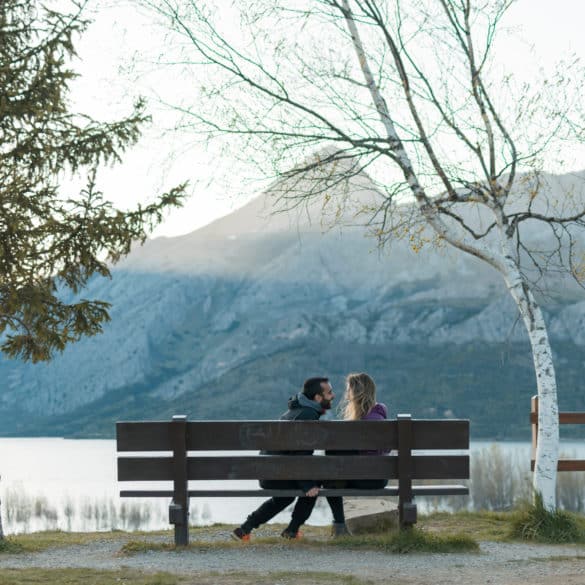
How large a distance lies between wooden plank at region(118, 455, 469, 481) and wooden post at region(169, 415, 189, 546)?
113 millimetres

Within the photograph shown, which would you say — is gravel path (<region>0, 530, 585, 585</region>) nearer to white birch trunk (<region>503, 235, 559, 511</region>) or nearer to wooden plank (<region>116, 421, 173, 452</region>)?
wooden plank (<region>116, 421, 173, 452</region>)

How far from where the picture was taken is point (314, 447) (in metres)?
8.48

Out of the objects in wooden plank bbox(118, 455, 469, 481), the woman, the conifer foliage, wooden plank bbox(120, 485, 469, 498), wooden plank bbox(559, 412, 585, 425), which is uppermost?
the conifer foliage

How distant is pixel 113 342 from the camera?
190 meters

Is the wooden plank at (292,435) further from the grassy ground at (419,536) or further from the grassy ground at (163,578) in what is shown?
the grassy ground at (163,578)

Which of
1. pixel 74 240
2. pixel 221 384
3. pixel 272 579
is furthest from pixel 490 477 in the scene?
pixel 221 384

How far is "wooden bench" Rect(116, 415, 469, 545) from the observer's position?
8.42 m

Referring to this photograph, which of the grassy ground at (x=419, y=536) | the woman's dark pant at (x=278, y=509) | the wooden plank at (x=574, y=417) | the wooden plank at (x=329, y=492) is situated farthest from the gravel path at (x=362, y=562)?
the wooden plank at (x=574, y=417)

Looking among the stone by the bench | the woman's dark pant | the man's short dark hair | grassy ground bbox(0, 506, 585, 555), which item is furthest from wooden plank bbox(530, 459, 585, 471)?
the man's short dark hair

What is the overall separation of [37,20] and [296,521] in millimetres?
Result: 6284

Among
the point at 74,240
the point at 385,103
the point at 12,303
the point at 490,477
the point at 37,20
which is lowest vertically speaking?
the point at 490,477

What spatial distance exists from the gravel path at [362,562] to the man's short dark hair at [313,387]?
4.23 feet

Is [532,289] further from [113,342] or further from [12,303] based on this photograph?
[113,342]

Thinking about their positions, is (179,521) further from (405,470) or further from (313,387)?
(405,470)
